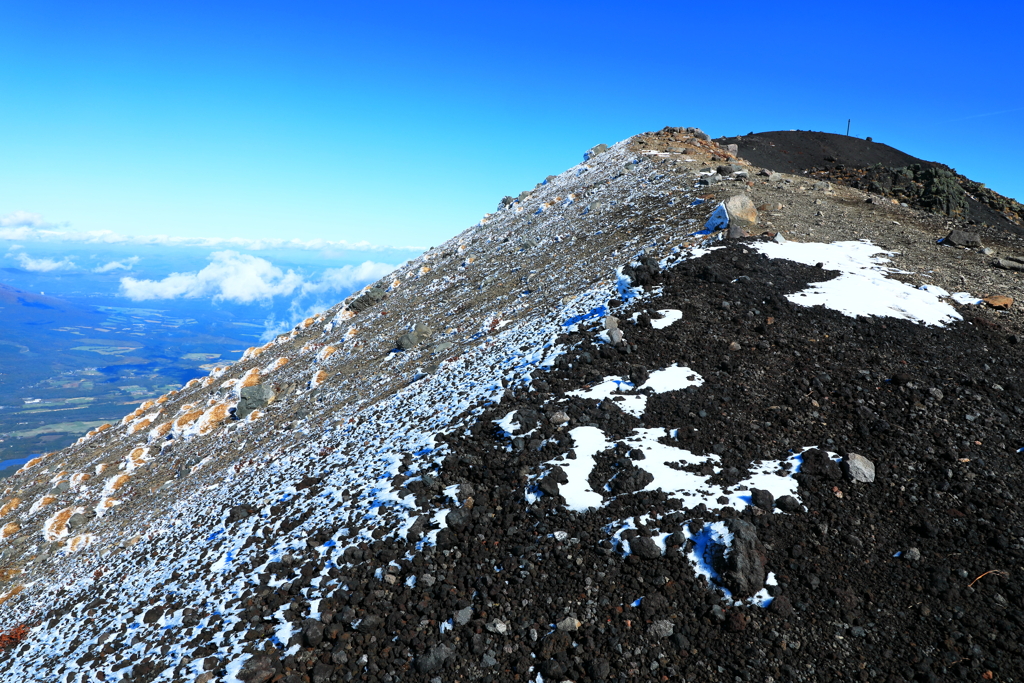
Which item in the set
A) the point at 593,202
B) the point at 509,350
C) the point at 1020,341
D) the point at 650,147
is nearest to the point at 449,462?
the point at 509,350

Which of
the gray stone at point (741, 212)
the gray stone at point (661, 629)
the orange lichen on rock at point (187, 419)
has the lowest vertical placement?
the orange lichen on rock at point (187, 419)

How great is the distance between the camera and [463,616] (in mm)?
8211

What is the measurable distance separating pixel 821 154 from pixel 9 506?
72.9 meters

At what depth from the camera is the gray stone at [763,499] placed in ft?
29.1

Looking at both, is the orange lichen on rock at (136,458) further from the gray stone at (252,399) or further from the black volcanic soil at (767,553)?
the black volcanic soil at (767,553)

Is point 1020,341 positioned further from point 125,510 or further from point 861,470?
point 125,510

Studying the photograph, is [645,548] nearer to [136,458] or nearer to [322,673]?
[322,673]

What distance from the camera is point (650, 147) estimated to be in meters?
42.0

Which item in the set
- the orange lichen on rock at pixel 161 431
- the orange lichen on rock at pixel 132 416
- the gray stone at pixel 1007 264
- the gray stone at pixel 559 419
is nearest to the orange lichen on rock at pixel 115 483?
the orange lichen on rock at pixel 161 431

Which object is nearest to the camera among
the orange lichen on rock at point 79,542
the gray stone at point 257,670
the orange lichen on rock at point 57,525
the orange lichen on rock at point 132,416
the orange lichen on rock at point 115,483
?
the gray stone at point 257,670

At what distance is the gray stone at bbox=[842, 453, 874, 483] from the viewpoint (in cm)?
938

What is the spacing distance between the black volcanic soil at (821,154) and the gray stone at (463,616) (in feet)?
160

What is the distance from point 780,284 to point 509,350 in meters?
9.92

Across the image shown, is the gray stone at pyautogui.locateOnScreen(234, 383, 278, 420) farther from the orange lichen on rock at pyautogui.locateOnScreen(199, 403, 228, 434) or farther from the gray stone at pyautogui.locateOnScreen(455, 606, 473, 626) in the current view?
the gray stone at pyautogui.locateOnScreen(455, 606, 473, 626)
